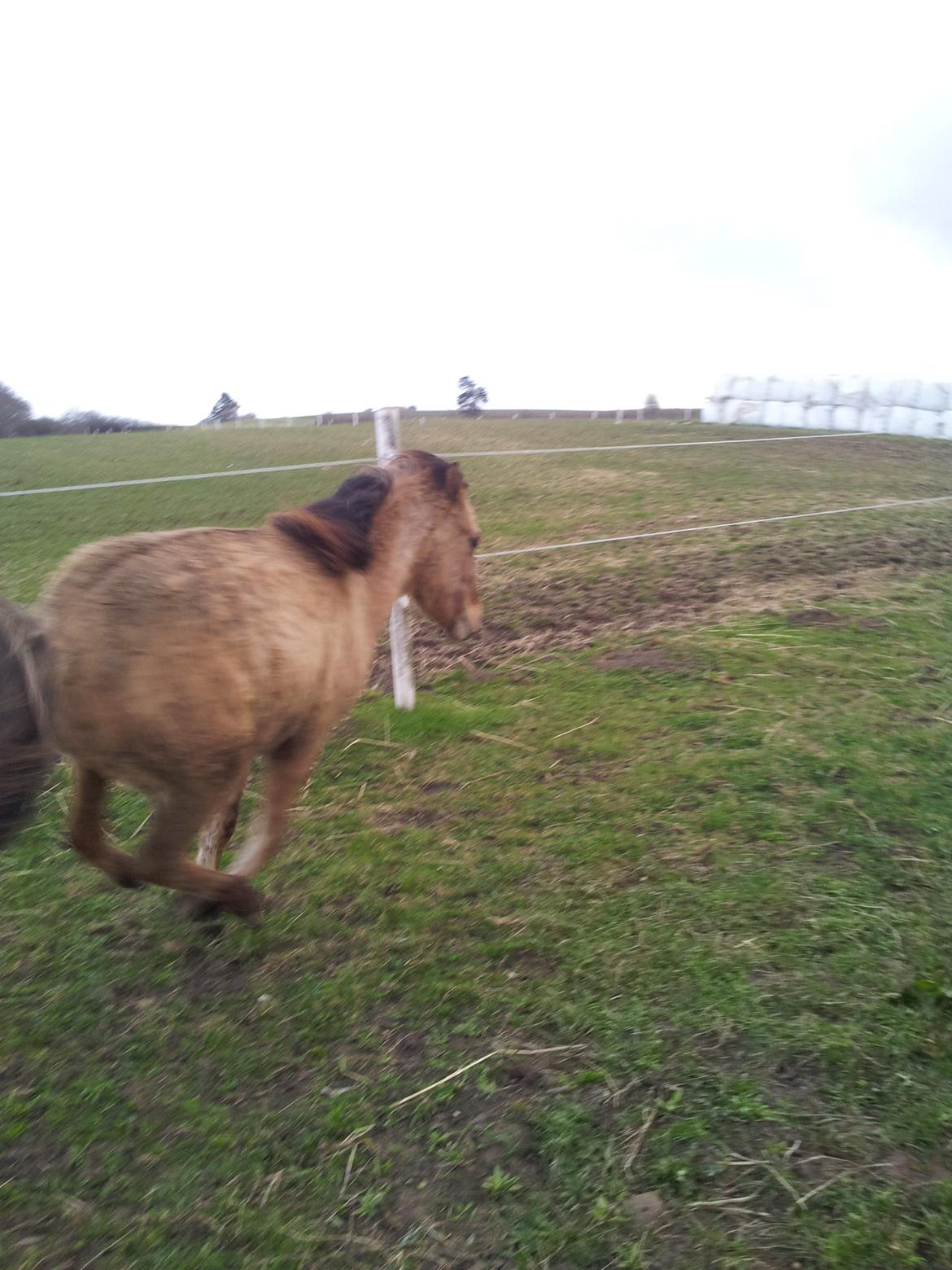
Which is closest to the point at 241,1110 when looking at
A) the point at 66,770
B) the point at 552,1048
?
the point at 552,1048

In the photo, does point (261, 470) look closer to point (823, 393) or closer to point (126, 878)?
point (126, 878)

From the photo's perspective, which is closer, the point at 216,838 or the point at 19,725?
the point at 19,725

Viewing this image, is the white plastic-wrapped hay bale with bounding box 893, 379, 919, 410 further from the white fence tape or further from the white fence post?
the white fence post

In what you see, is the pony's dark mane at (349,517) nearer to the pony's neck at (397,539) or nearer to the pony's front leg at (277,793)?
the pony's neck at (397,539)

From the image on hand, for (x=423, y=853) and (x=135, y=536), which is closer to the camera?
(x=135, y=536)

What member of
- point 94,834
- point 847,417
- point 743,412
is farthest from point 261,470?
point 847,417

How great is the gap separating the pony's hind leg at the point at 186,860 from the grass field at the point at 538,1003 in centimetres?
24

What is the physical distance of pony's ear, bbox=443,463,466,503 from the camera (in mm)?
3641

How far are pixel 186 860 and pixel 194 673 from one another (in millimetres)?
713

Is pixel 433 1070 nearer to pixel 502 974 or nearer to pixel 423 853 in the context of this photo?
pixel 502 974

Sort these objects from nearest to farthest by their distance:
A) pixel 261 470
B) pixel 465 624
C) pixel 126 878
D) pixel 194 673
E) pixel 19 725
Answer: pixel 19 725 → pixel 194 673 → pixel 126 878 → pixel 465 624 → pixel 261 470

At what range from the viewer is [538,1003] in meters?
2.59

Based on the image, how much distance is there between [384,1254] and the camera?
1.85 m

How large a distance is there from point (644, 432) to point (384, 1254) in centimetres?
1381
